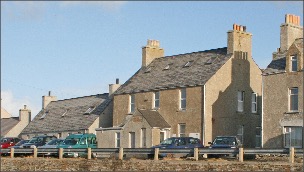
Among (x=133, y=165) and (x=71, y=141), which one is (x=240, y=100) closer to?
(x=71, y=141)

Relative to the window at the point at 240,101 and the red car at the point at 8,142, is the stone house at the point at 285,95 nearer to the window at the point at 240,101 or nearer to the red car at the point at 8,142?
the window at the point at 240,101

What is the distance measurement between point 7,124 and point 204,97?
41.3m

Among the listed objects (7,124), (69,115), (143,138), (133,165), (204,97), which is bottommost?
(133,165)

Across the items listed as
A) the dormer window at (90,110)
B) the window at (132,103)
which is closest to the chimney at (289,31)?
the window at (132,103)

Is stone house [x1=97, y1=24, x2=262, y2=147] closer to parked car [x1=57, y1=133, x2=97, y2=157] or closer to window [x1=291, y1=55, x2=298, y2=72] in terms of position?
parked car [x1=57, y1=133, x2=97, y2=157]

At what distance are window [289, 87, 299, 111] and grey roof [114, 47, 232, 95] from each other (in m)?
8.38

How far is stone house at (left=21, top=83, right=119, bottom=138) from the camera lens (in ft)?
213

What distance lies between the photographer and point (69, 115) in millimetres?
69875

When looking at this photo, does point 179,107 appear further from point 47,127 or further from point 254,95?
point 47,127

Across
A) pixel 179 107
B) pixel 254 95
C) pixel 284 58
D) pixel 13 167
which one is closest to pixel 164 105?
pixel 179 107

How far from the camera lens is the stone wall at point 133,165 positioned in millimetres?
32219

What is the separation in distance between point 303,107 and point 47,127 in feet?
115

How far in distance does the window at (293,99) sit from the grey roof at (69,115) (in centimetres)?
2405

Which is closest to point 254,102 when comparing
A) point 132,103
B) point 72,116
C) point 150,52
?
point 132,103
